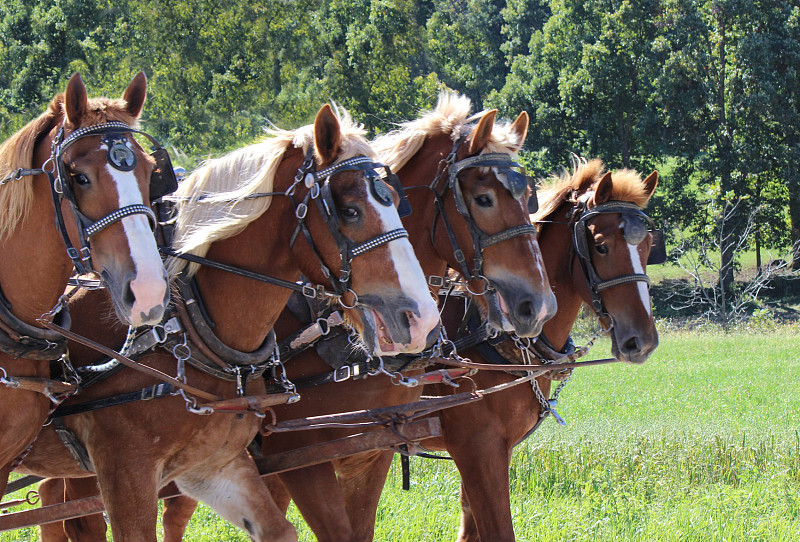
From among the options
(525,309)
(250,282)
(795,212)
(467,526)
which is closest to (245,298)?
(250,282)

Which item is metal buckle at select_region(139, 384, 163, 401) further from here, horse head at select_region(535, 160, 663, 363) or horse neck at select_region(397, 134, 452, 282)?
horse head at select_region(535, 160, 663, 363)

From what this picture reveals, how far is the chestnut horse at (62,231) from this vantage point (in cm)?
279

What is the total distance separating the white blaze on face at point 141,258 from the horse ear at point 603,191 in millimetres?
2880

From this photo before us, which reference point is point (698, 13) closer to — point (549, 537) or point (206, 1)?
point (206, 1)

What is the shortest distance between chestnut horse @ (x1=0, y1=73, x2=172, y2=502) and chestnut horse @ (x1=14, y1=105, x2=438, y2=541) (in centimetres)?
37

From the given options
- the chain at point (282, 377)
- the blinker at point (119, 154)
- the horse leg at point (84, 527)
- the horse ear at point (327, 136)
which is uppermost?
the blinker at point (119, 154)

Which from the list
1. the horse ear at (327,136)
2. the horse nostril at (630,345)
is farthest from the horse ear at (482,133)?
the horse nostril at (630,345)

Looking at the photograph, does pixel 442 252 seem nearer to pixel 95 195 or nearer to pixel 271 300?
pixel 271 300

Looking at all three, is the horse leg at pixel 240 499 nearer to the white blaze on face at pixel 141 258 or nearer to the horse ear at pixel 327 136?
the white blaze on face at pixel 141 258

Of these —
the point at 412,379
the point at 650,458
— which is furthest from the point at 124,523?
the point at 650,458

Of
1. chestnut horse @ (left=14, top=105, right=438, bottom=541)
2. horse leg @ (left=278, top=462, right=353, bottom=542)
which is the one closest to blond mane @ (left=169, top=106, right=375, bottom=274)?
chestnut horse @ (left=14, top=105, right=438, bottom=541)

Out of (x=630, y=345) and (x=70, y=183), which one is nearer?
(x=70, y=183)

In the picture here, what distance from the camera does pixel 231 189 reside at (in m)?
3.59

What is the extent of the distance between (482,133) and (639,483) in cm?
382
